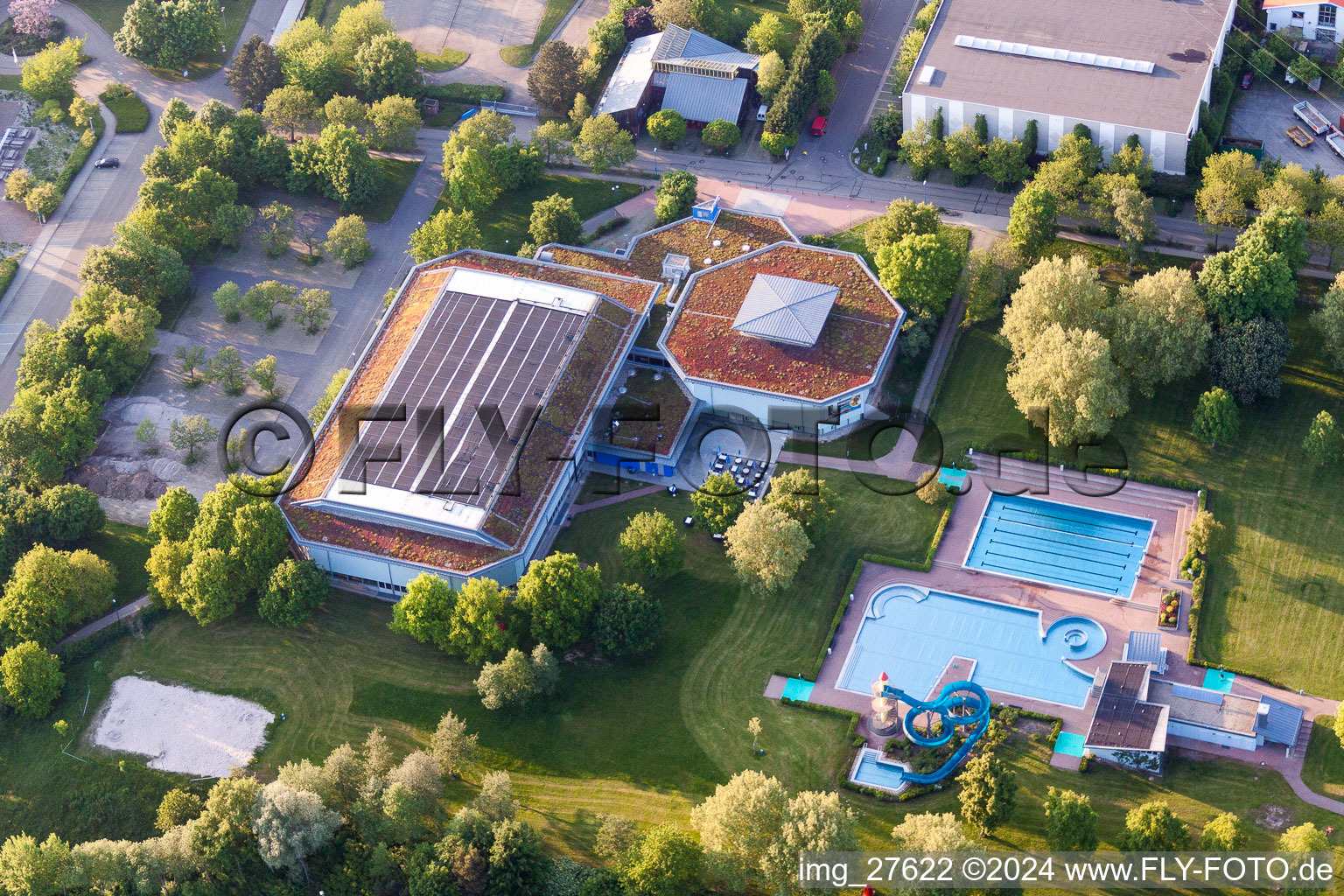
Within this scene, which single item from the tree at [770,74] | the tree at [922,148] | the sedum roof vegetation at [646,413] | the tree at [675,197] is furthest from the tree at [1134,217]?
the sedum roof vegetation at [646,413]

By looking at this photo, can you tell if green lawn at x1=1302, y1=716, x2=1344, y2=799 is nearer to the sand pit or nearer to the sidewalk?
the sand pit

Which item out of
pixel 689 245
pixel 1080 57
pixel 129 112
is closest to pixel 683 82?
pixel 689 245

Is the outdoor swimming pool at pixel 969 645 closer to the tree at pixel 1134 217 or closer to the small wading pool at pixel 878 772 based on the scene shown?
the small wading pool at pixel 878 772

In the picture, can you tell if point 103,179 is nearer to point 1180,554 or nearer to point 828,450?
point 828,450

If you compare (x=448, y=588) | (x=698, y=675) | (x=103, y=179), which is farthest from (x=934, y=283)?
(x=103, y=179)

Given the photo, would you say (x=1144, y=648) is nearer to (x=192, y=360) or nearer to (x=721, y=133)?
(x=721, y=133)
